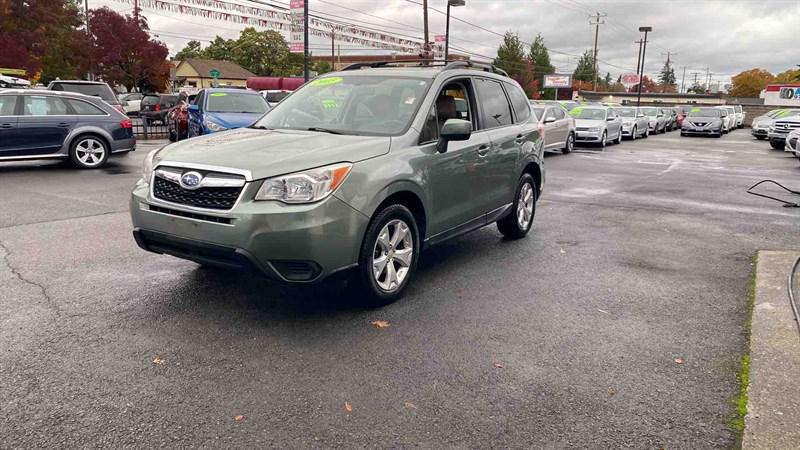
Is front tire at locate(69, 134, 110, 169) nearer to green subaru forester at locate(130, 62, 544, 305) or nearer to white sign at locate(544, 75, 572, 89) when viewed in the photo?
green subaru forester at locate(130, 62, 544, 305)

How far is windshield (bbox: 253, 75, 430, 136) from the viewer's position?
5.13 meters

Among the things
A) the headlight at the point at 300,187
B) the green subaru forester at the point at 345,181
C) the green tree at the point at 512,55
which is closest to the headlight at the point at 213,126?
the green subaru forester at the point at 345,181

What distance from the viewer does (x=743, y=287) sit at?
18.1ft

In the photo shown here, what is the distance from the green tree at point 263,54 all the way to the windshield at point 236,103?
81.1 meters

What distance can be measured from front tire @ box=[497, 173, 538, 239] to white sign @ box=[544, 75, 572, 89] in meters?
75.5

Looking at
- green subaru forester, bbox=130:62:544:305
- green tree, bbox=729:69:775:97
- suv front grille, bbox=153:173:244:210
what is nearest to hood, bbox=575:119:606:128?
green subaru forester, bbox=130:62:544:305

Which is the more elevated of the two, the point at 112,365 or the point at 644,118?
the point at 644,118

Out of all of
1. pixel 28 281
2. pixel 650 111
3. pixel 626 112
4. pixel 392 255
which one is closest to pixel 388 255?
pixel 392 255

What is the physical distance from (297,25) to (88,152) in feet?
36.9

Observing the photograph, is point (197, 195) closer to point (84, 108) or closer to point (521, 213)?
point (521, 213)

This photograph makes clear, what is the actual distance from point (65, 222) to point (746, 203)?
1034 centimetres

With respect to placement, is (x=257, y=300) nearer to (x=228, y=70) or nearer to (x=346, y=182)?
(x=346, y=182)

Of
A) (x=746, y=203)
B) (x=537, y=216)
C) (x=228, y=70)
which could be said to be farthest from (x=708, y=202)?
(x=228, y=70)

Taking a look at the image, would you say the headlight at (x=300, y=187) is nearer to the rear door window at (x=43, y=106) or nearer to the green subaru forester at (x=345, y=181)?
the green subaru forester at (x=345, y=181)
